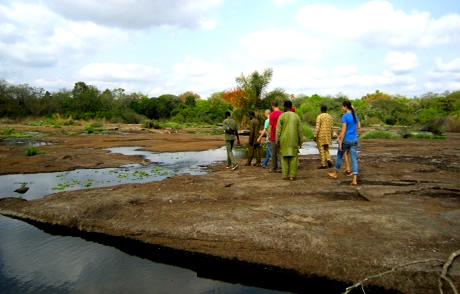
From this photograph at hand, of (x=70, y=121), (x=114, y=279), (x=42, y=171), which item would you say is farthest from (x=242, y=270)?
(x=70, y=121)

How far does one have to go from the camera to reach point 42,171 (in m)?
11.9

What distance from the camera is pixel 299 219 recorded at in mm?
5574

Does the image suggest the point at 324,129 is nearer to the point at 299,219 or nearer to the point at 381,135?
the point at 299,219

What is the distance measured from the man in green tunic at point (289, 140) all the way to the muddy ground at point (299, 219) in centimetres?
38

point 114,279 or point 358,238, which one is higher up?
point 358,238

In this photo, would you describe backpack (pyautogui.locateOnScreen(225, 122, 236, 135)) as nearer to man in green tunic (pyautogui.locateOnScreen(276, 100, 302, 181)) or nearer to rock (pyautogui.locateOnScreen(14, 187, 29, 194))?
man in green tunic (pyautogui.locateOnScreen(276, 100, 302, 181))

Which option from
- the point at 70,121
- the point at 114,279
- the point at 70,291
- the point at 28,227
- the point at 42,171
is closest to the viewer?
the point at 70,291

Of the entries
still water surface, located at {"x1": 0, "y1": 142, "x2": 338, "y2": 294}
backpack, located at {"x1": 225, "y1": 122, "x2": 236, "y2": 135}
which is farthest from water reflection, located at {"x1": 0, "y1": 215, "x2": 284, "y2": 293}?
backpack, located at {"x1": 225, "y1": 122, "x2": 236, "y2": 135}

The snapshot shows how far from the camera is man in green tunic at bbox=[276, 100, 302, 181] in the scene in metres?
8.49

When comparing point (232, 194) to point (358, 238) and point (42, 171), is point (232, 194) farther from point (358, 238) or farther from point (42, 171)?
point (42, 171)

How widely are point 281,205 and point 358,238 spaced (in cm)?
177

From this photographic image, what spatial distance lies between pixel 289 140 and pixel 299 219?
3.25 metres

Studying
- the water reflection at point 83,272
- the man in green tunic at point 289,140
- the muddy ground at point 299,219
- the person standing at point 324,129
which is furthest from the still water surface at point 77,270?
the person standing at point 324,129

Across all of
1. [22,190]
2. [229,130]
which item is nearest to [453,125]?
[229,130]
